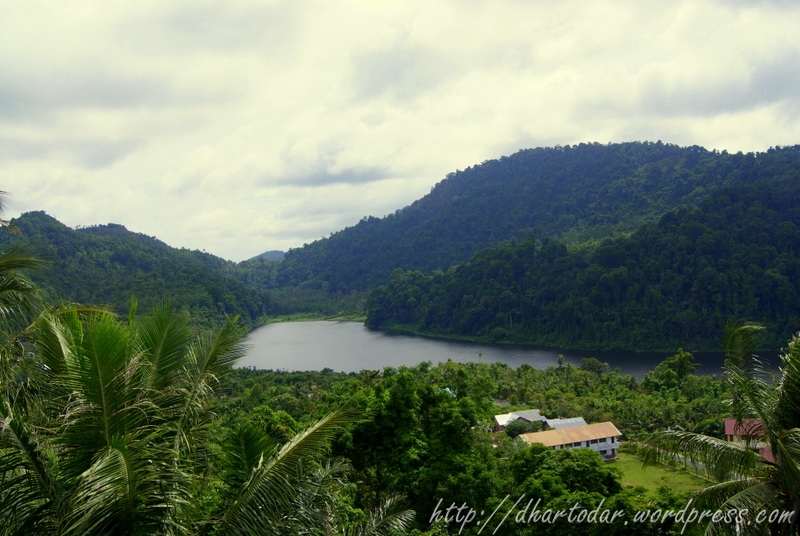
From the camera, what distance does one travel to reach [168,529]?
3564mm

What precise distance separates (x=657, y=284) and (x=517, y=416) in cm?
4896

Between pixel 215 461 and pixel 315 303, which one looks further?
pixel 315 303

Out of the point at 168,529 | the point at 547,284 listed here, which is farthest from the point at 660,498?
the point at 547,284

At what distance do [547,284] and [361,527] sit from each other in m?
82.6

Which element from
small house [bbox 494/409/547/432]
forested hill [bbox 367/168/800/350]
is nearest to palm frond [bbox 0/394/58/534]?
small house [bbox 494/409/547/432]

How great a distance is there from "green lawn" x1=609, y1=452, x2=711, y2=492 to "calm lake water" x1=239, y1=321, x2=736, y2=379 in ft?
94.8

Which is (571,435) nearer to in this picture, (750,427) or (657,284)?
(750,427)

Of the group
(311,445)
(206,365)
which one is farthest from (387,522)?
(206,365)

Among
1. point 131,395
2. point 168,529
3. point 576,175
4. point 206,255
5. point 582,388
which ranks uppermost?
point 576,175

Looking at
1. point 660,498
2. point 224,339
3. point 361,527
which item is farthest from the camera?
point 660,498

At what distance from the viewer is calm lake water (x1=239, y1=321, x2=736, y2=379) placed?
60969 mm

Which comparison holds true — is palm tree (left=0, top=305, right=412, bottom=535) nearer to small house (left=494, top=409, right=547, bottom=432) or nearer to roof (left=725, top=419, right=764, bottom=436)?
roof (left=725, top=419, right=764, bottom=436)

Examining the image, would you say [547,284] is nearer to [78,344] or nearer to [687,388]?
[687,388]

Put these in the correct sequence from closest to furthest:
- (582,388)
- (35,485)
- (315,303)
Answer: (35,485) < (582,388) < (315,303)
